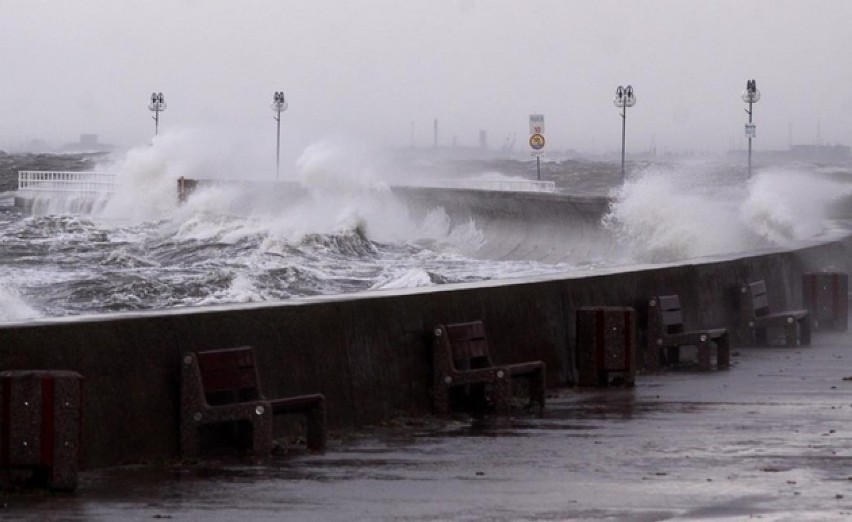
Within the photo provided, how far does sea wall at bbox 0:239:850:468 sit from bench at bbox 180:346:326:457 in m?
0.08

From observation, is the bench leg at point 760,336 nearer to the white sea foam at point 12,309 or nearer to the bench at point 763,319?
the bench at point 763,319

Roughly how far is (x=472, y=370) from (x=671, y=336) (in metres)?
4.04

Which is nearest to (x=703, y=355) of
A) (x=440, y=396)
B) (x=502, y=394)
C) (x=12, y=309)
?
(x=502, y=394)

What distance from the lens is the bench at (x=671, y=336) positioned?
48.6 ft

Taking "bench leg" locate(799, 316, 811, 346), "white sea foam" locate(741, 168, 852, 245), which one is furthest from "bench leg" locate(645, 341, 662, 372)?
"white sea foam" locate(741, 168, 852, 245)

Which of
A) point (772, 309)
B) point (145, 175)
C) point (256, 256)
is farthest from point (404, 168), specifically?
point (772, 309)

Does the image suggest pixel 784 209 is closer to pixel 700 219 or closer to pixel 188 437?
pixel 700 219

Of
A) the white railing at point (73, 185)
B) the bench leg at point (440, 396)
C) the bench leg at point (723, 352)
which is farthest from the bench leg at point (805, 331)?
the white railing at point (73, 185)

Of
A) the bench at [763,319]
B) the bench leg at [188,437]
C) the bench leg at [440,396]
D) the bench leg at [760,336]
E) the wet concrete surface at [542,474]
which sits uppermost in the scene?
the bench at [763,319]

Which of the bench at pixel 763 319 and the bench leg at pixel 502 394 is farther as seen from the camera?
the bench at pixel 763 319

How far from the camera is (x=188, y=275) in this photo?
35094 millimetres

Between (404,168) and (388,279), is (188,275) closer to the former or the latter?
(388,279)

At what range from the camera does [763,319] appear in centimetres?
1745

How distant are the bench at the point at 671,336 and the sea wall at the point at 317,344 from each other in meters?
0.16
